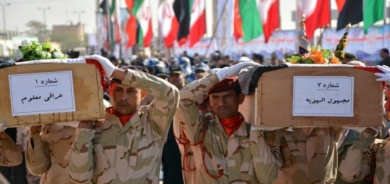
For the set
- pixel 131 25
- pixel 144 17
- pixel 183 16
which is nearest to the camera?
pixel 183 16

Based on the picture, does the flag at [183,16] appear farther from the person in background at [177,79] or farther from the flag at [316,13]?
the person in background at [177,79]

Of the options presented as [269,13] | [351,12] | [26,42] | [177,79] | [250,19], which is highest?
[269,13]

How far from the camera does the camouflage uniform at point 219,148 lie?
5094mm

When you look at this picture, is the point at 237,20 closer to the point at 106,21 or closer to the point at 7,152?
the point at 7,152

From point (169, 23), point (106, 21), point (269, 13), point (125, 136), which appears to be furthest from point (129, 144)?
point (106, 21)

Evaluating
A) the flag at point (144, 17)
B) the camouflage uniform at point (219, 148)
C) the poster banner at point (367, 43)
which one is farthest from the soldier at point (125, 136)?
the flag at point (144, 17)

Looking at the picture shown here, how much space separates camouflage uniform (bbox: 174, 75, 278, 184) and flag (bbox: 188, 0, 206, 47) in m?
17.7

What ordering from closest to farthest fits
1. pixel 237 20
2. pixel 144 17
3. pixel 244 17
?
pixel 244 17
pixel 237 20
pixel 144 17

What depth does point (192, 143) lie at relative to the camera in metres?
5.30

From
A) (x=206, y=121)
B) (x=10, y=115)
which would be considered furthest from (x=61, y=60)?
(x=206, y=121)

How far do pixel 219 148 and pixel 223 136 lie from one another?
9 centimetres

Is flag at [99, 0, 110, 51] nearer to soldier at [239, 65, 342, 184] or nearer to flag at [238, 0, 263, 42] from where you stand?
flag at [238, 0, 263, 42]

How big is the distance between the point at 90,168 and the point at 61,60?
763mm

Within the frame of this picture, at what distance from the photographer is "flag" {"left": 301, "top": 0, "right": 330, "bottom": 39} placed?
49.8ft
